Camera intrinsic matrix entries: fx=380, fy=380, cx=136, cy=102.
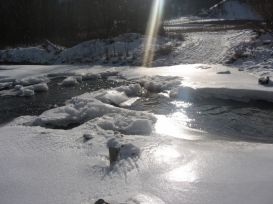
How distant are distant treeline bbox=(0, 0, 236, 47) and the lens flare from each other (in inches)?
17.0

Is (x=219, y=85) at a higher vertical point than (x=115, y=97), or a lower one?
higher

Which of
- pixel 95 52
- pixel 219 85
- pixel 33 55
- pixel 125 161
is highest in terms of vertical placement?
pixel 125 161

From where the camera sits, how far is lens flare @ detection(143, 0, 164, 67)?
1756cm

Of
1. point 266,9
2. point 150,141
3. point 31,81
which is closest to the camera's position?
point 150,141

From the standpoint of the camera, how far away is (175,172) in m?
4.81

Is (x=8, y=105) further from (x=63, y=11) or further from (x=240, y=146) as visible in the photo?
(x=63, y=11)

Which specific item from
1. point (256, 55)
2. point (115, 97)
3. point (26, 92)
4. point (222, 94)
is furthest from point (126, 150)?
point (256, 55)

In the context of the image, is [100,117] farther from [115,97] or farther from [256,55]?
[256,55]

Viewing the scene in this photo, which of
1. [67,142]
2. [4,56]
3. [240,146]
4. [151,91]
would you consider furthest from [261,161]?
[4,56]

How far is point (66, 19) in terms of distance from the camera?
27.0m

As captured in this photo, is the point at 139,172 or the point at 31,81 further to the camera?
the point at 31,81

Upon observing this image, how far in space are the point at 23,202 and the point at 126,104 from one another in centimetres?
563

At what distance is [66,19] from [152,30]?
797 cm

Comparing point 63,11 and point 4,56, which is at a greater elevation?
point 63,11
